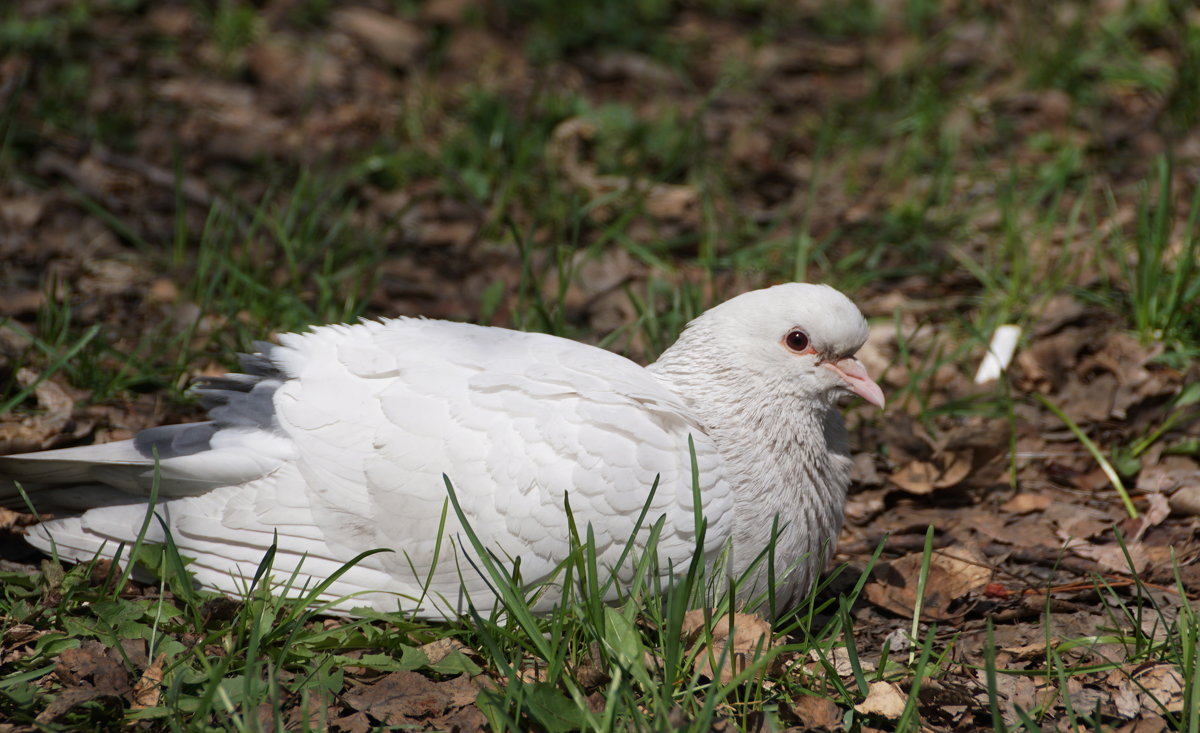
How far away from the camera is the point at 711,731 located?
7.91 ft

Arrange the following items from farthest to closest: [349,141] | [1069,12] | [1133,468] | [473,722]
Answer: [1069,12]
[349,141]
[1133,468]
[473,722]

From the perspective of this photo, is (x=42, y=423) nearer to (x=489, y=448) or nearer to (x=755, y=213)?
(x=489, y=448)

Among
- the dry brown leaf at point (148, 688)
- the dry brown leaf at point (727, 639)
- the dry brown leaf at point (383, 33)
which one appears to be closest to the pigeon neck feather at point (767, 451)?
the dry brown leaf at point (727, 639)

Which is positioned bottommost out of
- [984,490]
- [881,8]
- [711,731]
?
[984,490]

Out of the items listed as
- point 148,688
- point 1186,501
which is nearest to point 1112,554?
point 1186,501

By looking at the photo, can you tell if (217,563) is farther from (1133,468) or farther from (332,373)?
(1133,468)

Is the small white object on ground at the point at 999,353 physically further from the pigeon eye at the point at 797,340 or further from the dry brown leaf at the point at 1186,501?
the pigeon eye at the point at 797,340

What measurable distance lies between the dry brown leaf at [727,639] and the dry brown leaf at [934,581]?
67 cm

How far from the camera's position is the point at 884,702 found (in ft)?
8.65

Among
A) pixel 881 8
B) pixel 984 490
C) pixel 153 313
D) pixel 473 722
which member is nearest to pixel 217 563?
pixel 473 722

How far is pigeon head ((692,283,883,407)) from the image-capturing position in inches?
124

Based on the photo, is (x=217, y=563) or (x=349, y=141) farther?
(x=349, y=141)

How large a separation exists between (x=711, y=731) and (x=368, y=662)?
911mm

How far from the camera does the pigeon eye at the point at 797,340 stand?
3.17 metres
